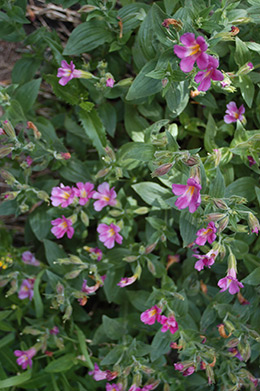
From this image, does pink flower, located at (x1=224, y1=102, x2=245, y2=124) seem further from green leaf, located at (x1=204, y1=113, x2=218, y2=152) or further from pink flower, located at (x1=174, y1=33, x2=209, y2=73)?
pink flower, located at (x1=174, y1=33, x2=209, y2=73)

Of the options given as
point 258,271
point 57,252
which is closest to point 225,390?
point 258,271

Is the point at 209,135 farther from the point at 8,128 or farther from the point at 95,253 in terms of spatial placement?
the point at 8,128

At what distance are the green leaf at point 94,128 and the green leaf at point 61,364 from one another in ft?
3.87

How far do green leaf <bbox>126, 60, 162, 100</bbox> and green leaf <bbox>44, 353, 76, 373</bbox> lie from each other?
→ 4.85 ft

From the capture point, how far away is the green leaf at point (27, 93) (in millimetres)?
2367

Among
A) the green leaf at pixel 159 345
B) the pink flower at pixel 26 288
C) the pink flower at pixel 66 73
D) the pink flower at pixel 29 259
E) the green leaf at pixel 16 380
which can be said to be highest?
the pink flower at pixel 66 73

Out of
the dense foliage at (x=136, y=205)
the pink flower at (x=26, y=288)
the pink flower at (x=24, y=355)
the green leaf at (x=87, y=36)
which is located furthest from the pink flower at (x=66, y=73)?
the pink flower at (x=24, y=355)

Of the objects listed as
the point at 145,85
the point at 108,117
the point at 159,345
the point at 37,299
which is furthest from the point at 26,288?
the point at 145,85

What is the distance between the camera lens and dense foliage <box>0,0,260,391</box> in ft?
6.52

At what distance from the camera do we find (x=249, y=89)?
2.15 metres

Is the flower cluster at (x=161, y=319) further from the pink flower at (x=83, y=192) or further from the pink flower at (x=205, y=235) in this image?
the pink flower at (x=83, y=192)

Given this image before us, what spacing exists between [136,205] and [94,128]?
52 centimetres

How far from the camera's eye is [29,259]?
8.46ft

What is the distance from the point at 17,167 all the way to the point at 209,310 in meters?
1.46
